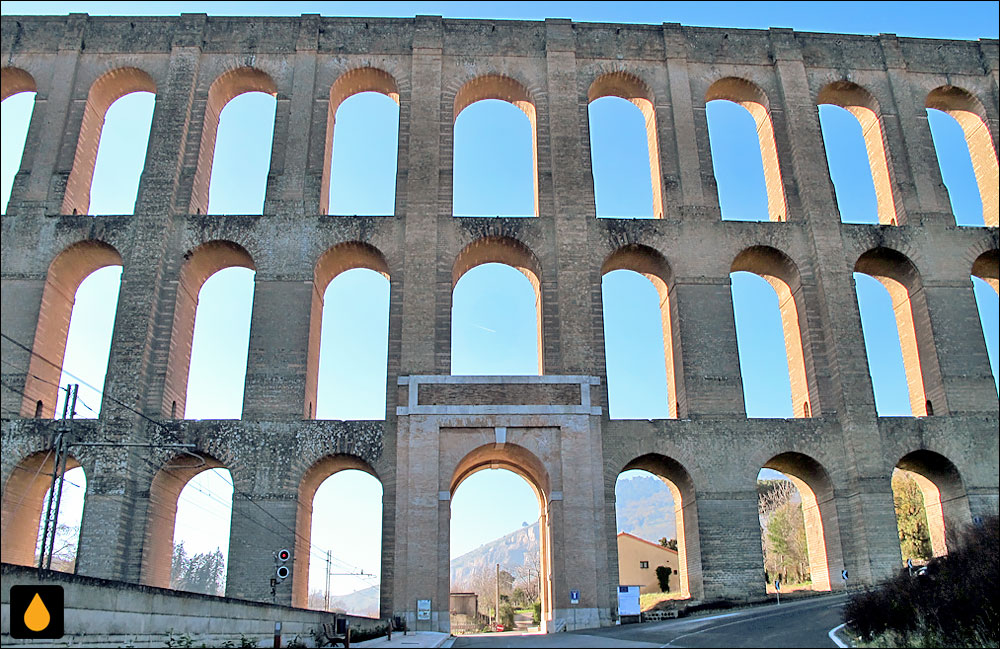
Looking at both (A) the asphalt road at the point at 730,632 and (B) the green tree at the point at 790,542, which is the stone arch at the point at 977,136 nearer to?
(A) the asphalt road at the point at 730,632

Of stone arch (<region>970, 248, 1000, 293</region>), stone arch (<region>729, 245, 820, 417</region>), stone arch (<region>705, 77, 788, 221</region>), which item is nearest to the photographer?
stone arch (<region>729, 245, 820, 417</region>)

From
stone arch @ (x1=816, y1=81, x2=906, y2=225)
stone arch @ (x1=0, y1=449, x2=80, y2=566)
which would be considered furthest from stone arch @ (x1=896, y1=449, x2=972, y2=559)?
stone arch @ (x1=0, y1=449, x2=80, y2=566)

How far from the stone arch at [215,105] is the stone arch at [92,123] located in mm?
2294

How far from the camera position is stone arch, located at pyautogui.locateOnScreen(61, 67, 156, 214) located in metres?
27.5

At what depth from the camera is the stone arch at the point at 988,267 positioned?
28.5 meters

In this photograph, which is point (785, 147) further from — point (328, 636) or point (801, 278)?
point (328, 636)

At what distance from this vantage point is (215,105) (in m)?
29.6

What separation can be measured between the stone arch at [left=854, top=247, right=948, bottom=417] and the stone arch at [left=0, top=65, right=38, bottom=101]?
2987cm

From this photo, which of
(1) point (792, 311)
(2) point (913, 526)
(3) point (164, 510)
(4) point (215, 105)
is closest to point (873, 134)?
(1) point (792, 311)

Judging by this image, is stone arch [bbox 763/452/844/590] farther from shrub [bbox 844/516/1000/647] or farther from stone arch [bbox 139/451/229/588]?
stone arch [bbox 139/451/229/588]

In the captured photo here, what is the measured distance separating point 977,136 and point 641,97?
1316cm

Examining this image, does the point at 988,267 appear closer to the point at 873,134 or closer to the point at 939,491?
the point at 873,134

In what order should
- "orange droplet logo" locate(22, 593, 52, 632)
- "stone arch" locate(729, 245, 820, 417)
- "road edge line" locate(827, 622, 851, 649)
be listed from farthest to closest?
"stone arch" locate(729, 245, 820, 417)
"road edge line" locate(827, 622, 851, 649)
"orange droplet logo" locate(22, 593, 52, 632)

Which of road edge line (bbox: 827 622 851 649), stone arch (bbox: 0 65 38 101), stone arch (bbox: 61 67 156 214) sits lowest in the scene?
road edge line (bbox: 827 622 851 649)
